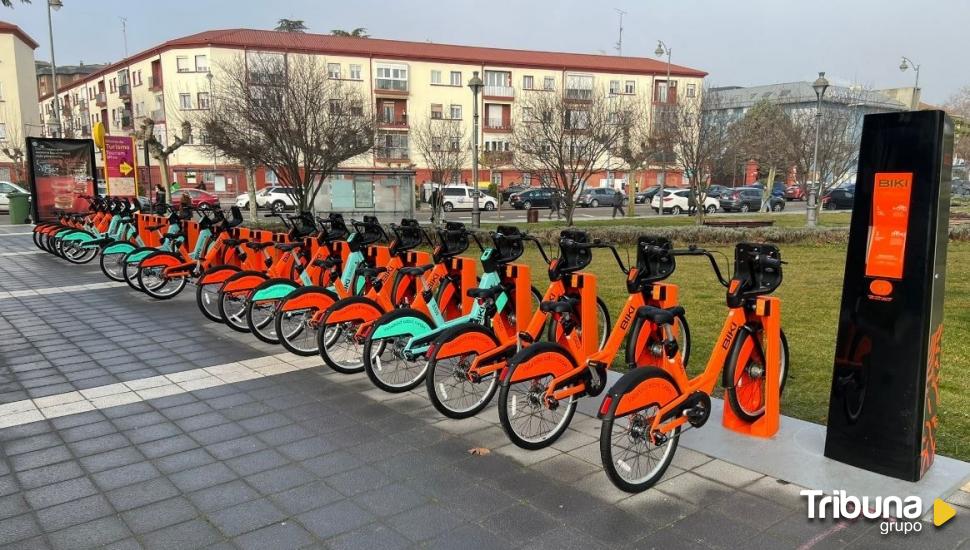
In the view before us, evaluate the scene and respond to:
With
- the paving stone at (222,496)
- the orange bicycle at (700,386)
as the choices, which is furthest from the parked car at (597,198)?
the paving stone at (222,496)

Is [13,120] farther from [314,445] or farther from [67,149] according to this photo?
[314,445]

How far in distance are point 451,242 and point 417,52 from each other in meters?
44.9

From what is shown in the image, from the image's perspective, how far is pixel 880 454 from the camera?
3441mm

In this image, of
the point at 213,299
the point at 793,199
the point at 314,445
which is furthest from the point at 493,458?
the point at 793,199

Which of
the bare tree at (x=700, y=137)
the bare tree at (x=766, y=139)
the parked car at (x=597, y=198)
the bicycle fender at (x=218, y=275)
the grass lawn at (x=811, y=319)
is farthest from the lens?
the parked car at (x=597, y=198)

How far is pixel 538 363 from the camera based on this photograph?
3750 millimetres

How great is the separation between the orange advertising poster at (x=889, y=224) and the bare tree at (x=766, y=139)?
1949cm

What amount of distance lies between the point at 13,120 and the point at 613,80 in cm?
4493

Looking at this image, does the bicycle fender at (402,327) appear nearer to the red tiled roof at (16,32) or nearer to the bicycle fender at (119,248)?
the bicycle fender at (119,248)

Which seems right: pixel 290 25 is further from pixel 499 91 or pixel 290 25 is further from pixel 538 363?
pixel 538 363

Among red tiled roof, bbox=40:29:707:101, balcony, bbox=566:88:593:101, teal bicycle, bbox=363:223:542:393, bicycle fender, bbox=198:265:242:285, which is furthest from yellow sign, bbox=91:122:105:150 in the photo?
red tiled roof, bbox=40:29:707:101

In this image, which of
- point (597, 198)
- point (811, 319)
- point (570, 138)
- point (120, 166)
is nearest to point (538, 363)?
point (811, 319)

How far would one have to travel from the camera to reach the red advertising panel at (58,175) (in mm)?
15453

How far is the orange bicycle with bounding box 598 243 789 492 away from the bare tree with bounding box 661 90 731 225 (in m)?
15.9
